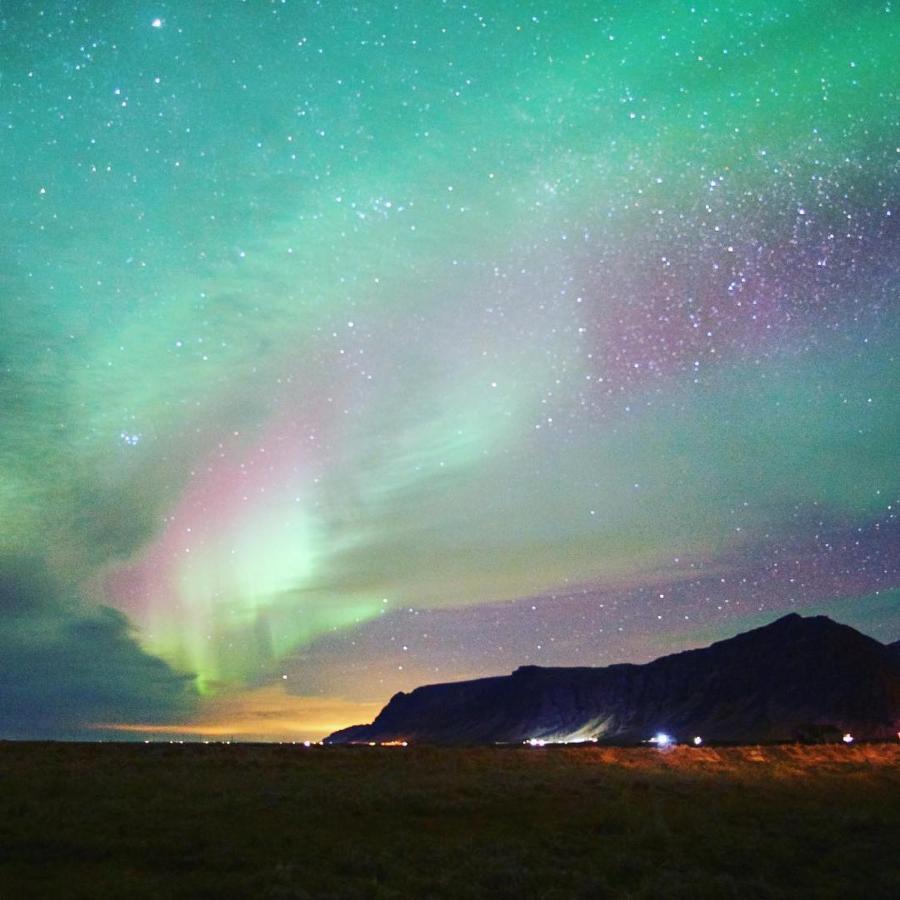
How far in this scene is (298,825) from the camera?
61.5ft

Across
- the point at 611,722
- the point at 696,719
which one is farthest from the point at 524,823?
the point at 611,722

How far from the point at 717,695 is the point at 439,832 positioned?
5207 inches

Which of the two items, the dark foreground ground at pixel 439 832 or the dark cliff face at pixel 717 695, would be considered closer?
the dark foreground ground at pixel 439 832

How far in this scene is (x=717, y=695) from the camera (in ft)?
454

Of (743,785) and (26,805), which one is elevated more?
(26,805)

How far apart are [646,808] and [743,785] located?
8.60m

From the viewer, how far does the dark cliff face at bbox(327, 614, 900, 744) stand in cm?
11919

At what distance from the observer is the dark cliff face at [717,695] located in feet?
391

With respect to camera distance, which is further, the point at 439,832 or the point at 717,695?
the point at 717,695

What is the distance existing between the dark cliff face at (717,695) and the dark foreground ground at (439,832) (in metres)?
79.8

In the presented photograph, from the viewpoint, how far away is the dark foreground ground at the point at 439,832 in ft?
42.4

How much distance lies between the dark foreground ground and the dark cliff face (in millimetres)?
79814

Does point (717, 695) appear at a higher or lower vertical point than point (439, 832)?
lower

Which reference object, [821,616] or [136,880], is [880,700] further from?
[136,880]
